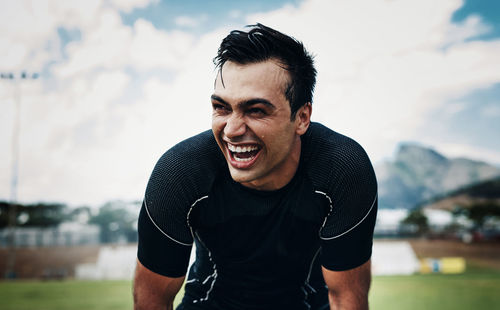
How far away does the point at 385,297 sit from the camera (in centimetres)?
1333

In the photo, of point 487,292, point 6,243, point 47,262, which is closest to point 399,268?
point 487,292

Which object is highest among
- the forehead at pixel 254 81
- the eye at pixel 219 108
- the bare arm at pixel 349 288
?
the forehead at pixel 254 81

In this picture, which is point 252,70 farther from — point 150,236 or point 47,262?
point 47,262

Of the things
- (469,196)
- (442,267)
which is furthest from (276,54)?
(469,196)

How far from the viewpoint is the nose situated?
7.78 ft

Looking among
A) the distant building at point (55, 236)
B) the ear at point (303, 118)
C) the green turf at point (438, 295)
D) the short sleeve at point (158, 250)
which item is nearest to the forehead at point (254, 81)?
the ear at point (303, 118)

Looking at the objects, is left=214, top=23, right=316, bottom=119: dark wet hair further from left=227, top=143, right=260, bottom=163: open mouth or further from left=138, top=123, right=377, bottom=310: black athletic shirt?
left=138, top=123, right=377, bottom=310: black athletic shirt

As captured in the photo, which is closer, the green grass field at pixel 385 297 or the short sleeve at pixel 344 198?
the short sleeve at pixel 344 198

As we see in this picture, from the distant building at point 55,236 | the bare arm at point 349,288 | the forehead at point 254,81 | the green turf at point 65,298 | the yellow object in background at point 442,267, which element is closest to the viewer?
the forehead at point 254,81

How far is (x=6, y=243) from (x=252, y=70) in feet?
120

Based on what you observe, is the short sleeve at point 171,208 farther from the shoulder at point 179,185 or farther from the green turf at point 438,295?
the green turf at point 438,295

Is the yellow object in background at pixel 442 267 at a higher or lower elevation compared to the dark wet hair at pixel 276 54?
lower

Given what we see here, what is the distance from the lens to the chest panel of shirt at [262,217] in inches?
107

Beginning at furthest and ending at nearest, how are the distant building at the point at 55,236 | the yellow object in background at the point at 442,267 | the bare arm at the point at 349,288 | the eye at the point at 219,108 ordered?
the distant building at the point at 55,236
the yellow object in background at the point at 442,267
the bare arm at the point at 349,288
the eye at the point at 219,108
